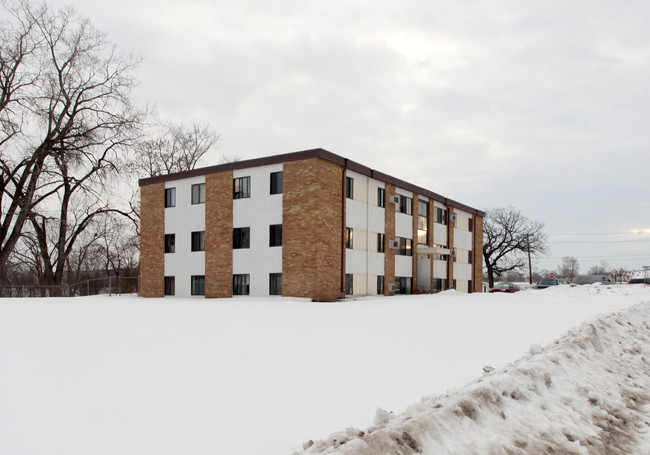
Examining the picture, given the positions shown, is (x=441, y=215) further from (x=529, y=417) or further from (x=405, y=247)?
(x=529, y=417)

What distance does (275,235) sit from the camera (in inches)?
1091

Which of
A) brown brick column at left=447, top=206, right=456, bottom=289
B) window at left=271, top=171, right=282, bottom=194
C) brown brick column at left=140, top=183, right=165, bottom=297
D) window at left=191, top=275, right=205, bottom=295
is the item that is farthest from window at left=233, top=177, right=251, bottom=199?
brown brick column at left=447, top=206, right=456, bottom=289

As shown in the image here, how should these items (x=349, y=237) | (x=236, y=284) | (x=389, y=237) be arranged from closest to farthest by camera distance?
(x=349, y=237) < (x=236, y=284) < (x=389, y=237)

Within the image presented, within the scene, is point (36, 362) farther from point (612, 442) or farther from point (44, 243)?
point (44, 243)

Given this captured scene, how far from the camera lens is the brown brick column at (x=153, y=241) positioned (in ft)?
108

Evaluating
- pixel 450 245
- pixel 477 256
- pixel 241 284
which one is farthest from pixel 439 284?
pixel 241 284

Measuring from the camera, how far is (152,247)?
33594mm

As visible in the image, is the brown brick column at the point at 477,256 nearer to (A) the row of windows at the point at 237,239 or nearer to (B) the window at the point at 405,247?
(B) the window at the point at 405,247

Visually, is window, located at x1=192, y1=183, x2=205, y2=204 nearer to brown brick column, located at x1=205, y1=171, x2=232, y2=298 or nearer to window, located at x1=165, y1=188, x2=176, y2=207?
brown brick column, located at x1=205, y1=171, x2=232, y2=298

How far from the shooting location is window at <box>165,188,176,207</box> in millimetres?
32906

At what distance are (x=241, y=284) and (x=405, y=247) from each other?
12.7 metres

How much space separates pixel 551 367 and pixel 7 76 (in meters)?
35.2

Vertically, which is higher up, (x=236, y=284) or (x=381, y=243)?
(x=381, y=243)

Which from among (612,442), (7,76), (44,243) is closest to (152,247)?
(44,243)
